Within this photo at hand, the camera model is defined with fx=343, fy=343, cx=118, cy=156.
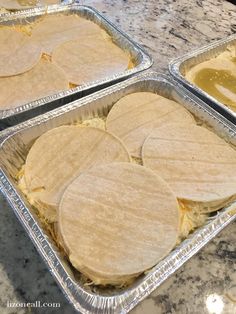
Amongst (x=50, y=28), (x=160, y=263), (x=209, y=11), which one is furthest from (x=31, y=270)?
(x=209, y=11)

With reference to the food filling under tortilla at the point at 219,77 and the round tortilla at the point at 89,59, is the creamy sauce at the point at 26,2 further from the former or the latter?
the food filling under tortilla at the point at 219,77

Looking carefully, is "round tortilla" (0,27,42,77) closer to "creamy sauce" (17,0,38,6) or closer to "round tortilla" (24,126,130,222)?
"creamy sauce" (17,0,38,6)

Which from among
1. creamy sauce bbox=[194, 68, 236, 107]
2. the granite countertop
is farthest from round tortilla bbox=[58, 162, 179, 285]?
creamy sauce bbox=[194, 68, 236, 107]

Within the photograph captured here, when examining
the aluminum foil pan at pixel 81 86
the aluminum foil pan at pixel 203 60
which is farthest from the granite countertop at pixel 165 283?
the aluminum foil pan at pixel 203 60

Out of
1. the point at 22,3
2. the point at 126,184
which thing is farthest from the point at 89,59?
the point at 126,184

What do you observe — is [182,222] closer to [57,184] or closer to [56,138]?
[57,184]

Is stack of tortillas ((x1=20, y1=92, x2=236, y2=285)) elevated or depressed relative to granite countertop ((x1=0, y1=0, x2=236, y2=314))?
Result: elevated
